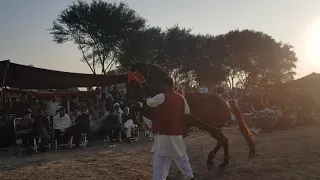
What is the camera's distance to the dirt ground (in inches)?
311

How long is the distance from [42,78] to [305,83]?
56.2ft

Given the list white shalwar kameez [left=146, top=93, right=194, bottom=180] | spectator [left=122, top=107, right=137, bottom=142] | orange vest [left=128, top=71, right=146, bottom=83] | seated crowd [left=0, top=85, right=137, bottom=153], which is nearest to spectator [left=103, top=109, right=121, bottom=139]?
seated crowd [left=0, top=85, right=137, bottom=153]

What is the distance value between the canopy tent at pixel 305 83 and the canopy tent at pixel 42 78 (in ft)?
38.1

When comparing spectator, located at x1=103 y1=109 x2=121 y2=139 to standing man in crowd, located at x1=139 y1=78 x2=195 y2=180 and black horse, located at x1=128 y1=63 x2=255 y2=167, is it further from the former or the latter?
standing man in crowd, located at x1=139 y1=78 x2=195 y2=180

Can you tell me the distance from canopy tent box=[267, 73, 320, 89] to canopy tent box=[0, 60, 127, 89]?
11607mm

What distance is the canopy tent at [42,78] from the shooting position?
1160 centimetres

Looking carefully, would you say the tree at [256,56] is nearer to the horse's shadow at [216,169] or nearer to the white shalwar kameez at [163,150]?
the horse's shadow at [216,169]

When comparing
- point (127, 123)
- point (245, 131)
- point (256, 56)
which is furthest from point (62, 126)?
point (256, 56)

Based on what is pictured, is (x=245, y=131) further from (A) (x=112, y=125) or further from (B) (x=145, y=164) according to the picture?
(A) (x=112, y=125)

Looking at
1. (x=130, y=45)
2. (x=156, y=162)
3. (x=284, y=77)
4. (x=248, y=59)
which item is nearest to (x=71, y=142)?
(x=156, y=162)

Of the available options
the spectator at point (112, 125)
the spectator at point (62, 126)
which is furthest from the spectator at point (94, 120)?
the spectator at point (62, 126)

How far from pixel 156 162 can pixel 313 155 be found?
5652mm

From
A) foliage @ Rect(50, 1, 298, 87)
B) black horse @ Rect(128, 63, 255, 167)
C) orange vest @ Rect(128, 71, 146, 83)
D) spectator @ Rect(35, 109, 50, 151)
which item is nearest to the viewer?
orange vest @ Rect(128, 71, 146, 83)

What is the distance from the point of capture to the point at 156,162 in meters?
6.41
